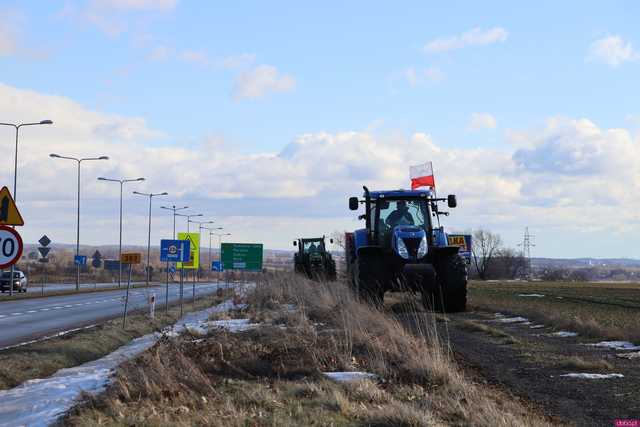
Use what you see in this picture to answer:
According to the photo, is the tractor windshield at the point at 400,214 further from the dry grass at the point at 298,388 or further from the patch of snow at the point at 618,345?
the dry grass at the point at 298,388

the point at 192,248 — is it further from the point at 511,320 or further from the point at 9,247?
the point at 9,247

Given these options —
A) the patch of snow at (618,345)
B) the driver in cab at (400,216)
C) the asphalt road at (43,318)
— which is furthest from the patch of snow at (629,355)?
the asphalt road at (43,318)

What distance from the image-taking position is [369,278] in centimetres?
2152

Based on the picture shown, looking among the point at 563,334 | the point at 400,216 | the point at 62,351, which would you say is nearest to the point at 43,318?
the point at 62,351

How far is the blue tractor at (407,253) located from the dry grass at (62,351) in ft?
20.7

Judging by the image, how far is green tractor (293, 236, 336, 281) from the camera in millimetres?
46938

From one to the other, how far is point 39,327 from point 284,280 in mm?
12904

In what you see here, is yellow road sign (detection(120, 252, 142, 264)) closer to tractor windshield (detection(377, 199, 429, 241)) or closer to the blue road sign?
the blue road sign

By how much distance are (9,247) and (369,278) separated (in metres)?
11.6

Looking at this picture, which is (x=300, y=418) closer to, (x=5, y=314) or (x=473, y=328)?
(x=473, y=328)

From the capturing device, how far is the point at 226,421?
8.09 m

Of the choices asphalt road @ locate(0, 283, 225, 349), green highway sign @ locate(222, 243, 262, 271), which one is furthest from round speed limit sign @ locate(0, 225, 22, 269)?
green highway sign @ locate(222, 243, 262, 271)

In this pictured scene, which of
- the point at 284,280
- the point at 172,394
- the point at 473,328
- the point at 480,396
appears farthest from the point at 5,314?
the point at 480,396

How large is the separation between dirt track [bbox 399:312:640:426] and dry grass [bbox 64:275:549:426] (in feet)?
1.87
